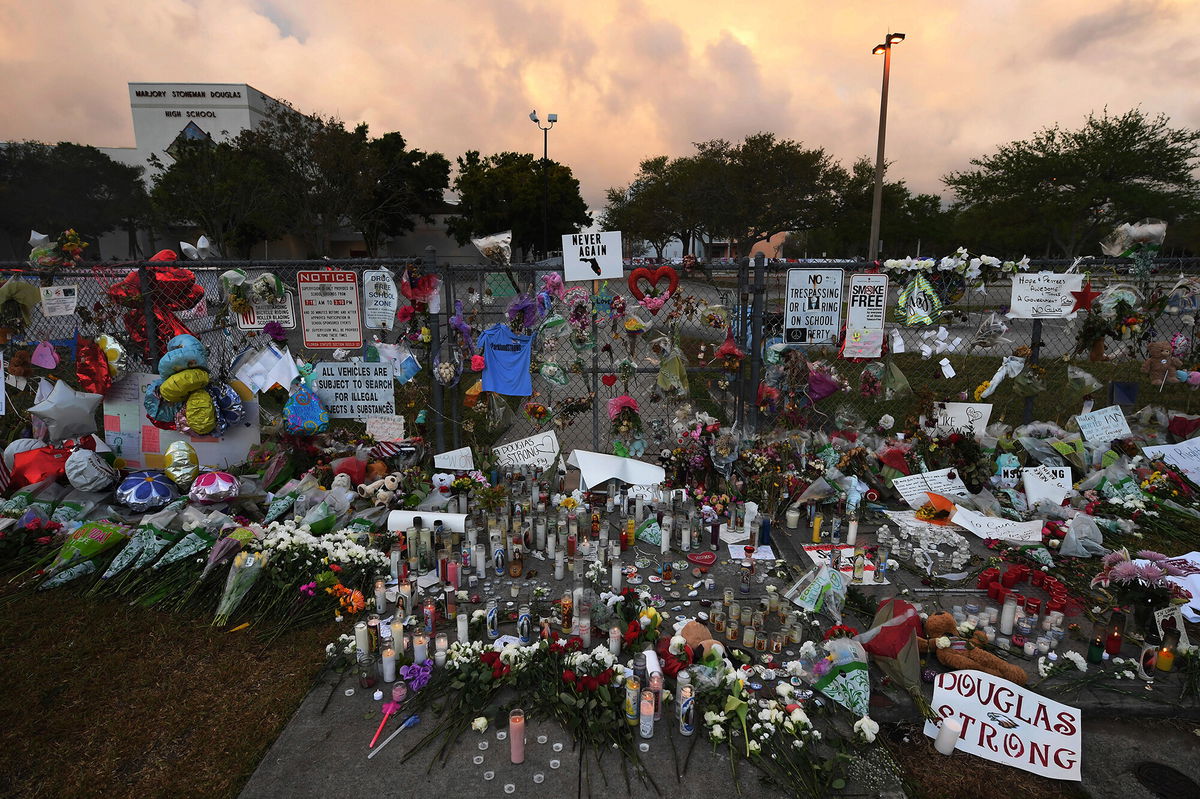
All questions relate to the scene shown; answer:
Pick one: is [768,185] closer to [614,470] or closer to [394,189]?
[394,189]

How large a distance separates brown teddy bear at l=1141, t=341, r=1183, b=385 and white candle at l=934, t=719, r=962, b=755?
5432 mm

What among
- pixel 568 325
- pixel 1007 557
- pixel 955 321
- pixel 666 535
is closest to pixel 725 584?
pixel 666 535

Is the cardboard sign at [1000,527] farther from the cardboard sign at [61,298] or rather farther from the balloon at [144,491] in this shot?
the cardboard sign at [61,298]

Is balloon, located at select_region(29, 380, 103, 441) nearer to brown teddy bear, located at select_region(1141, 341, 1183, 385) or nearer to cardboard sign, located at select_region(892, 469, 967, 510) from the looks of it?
cardboard sign, located at select_region(892, 469, 967, 510)

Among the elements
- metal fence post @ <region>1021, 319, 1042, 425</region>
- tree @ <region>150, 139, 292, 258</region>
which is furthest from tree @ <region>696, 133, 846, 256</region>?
metal fence post @ <region>1021, 319, 1042, 425</region>

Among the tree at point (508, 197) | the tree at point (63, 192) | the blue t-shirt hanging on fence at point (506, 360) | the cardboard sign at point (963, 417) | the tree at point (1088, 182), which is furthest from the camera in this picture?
the tree at point (508, 197)

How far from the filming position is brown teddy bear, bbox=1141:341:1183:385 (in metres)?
6.32

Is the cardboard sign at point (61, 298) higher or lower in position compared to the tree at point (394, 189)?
lower

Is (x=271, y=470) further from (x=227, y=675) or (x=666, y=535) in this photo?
(x=666, y=535)

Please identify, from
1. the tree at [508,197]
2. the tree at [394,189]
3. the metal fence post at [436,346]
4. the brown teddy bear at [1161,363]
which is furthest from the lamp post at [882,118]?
the tree at [508,197]

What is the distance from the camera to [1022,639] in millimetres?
3887

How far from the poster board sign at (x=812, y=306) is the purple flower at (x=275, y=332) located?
16.2 ft

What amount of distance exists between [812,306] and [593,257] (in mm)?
2189

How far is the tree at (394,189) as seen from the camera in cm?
3460
